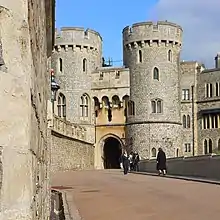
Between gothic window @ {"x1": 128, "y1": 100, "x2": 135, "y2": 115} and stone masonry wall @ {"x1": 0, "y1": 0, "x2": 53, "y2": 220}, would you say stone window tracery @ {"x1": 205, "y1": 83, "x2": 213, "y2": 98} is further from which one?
stone masonry wall @ {"x1": 0, "y1": 0, "x2": 53, "y2": 220}

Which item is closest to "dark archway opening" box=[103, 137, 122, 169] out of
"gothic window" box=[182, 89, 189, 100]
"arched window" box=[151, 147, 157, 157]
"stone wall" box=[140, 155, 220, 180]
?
"arched window" box=[151, 147, 157, 157]

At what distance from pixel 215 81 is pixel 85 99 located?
14733 mm

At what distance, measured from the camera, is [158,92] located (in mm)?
55062

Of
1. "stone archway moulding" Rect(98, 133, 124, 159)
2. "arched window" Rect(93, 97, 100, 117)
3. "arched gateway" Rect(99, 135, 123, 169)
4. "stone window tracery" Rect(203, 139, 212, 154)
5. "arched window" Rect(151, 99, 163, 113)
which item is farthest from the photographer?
"stone window tracery" Rect(203, 139, 212, 154)

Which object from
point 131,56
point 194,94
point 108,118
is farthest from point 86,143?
point 194,94

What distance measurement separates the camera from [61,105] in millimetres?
57344

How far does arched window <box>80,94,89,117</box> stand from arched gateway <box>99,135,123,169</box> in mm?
3260

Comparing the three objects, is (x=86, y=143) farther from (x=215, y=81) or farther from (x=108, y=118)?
(x=215, y=81)

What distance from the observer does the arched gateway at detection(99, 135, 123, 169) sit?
190 ft

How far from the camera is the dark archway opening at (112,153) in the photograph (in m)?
59.5

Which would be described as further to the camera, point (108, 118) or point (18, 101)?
point (108, 118)

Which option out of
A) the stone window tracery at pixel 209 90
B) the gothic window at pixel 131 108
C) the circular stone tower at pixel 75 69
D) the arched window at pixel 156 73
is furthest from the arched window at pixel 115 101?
the stone window tracery at pixel 209 90

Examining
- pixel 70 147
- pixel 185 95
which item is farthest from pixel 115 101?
pixel 70 147

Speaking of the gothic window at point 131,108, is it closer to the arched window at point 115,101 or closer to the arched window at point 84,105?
the arched window at point 115,101
